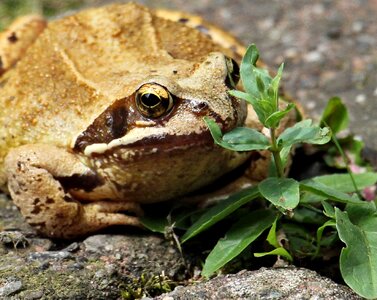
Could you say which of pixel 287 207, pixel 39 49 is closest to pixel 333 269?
pixel 287 207

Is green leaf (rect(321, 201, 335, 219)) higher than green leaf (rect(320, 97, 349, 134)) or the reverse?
the reverse

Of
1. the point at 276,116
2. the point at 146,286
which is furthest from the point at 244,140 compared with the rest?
the point at 146,286

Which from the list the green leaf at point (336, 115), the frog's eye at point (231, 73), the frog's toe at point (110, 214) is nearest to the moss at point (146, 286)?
the frog's toe at point (110, 214)

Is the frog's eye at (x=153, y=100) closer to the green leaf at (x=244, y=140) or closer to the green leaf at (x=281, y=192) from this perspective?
the green leaf at (x=244, y=140)

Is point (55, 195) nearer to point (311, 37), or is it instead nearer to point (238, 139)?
point (238, 139)

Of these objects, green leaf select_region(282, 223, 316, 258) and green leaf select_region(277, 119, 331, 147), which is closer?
green leaf select_region(277, 119, 331, 147)

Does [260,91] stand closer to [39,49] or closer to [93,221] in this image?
[93,221]

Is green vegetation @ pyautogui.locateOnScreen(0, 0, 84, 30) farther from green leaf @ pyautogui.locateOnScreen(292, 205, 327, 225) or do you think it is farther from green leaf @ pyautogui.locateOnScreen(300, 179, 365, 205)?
green leaf @ pyautogui.locateOnScreen(300, 179, 365, 205)

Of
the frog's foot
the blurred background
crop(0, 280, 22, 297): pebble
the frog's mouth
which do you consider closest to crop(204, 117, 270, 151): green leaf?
the frog's mouth
